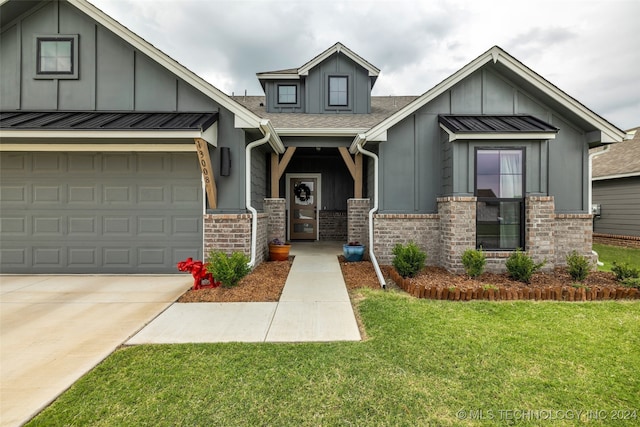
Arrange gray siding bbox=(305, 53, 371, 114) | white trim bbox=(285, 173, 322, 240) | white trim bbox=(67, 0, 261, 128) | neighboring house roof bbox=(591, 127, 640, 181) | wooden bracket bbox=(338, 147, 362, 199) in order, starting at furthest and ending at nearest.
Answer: neighboring house roof bbox=(591, 127, 640, 181), white trim bbox=(285, 173, 322, 240), gray siding bbox=(305, 53, 371, 114), wooden bracket bbox=(338, 147, 362, 199), white trim bbox=(67, 0, 261, 128)

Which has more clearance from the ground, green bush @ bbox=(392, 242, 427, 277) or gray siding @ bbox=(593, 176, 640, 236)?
gray siding @ bbox=(593, 176, 640, 236)

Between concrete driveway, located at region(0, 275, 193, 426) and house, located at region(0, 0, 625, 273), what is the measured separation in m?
0.78

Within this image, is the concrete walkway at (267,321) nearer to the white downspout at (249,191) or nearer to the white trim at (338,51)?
the white downspout at (249,191)

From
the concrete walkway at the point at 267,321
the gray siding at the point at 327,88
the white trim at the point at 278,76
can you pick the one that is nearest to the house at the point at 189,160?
the concrete walkway at the point at 267,321

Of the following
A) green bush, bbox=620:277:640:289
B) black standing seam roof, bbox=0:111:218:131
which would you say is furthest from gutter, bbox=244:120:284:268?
green bush, bbox=620:277:640:289

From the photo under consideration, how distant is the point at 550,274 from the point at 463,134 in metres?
3.43

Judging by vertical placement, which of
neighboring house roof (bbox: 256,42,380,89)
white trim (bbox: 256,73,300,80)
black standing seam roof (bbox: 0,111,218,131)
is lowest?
black standing seam roof (bbox: 0,111,218,131)

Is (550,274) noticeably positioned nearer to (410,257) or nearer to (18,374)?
(410,257)

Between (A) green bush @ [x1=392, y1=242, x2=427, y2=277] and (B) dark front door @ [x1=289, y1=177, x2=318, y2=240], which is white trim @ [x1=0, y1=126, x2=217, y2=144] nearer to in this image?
(A) green bush @ [x1=392, y1=242, x2=427, y2=277]

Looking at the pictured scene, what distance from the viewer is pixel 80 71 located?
6023 millimetres

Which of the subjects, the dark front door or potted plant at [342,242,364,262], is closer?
potted plant at [342,242,364,262]

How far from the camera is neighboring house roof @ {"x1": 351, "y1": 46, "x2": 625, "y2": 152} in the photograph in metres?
6.12

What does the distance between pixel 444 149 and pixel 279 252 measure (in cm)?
463

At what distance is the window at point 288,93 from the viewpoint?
10.4 m
